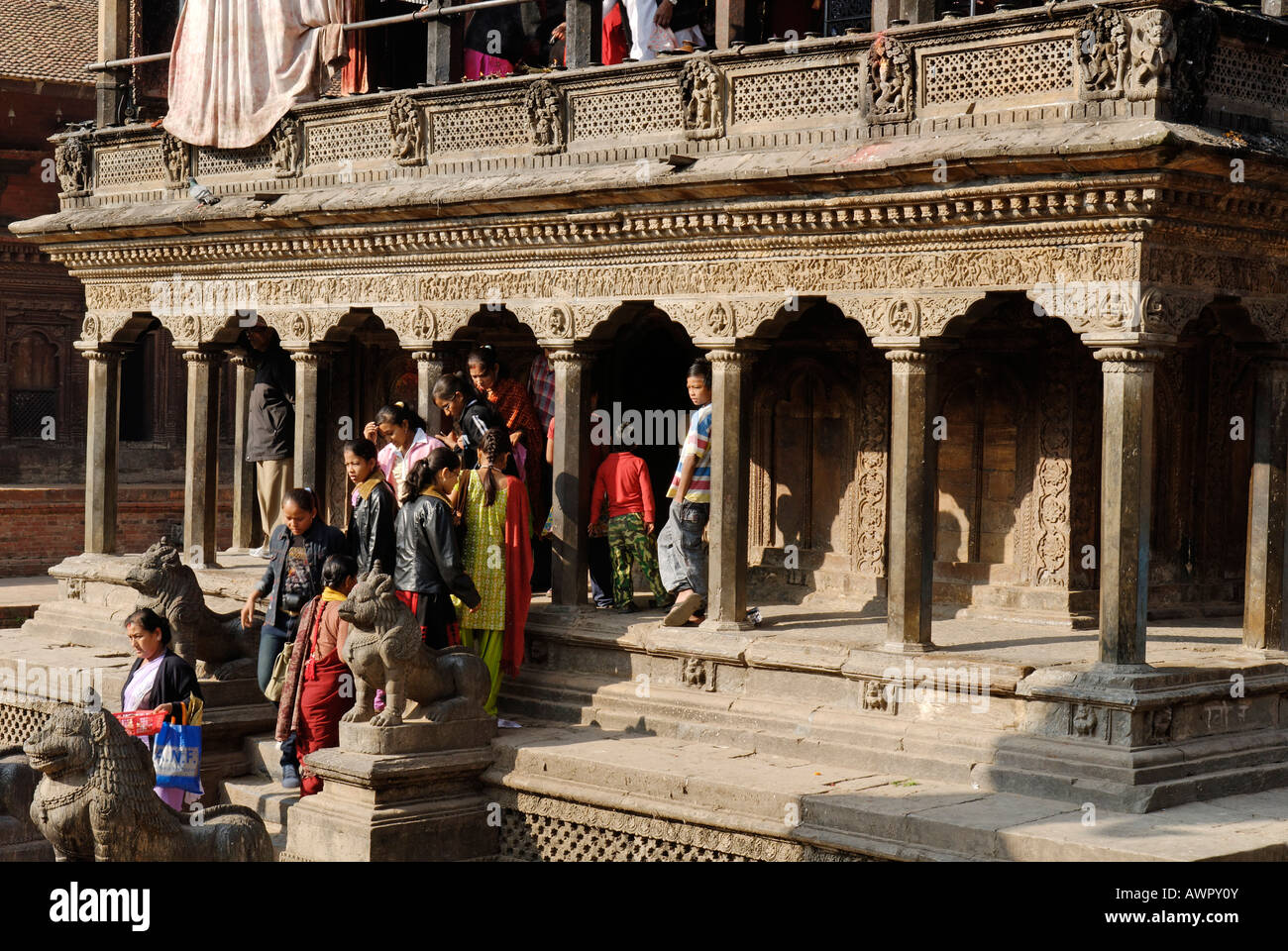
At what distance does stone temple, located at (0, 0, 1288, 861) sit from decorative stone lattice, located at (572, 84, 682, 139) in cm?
3

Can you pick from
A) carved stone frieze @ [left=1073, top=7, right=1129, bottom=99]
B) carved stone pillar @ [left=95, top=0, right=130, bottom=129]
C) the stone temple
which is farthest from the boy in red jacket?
carved stone pillar @ [left=95, top=0, right=130, bottom=129]

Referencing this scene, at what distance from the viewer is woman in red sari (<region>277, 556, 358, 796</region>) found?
35.2 feet

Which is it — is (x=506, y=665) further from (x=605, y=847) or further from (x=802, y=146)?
(x=802, y=146)

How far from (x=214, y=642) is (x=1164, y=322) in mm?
6488

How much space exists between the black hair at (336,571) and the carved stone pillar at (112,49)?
7632 millimetres

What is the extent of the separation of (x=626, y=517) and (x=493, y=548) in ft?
4.37

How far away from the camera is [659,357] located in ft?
47.6

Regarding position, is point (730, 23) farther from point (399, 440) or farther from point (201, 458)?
point (201, 458)

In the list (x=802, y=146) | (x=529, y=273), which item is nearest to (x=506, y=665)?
(x=529, y=273)

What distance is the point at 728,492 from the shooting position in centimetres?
1172

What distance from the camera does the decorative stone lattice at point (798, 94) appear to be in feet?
36.3

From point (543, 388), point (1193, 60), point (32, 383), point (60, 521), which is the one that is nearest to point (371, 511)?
point (543, 388)

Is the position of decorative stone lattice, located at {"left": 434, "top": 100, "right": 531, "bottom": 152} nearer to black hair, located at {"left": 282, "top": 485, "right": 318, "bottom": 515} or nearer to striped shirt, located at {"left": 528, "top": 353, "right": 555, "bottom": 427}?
striped shirt, located at {"left": 528, "top": 353, "right": 555, "bottom": 427}

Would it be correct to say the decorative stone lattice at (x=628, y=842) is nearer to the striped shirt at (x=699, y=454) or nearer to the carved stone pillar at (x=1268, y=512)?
the striped shirt at (x=699, y=454)
